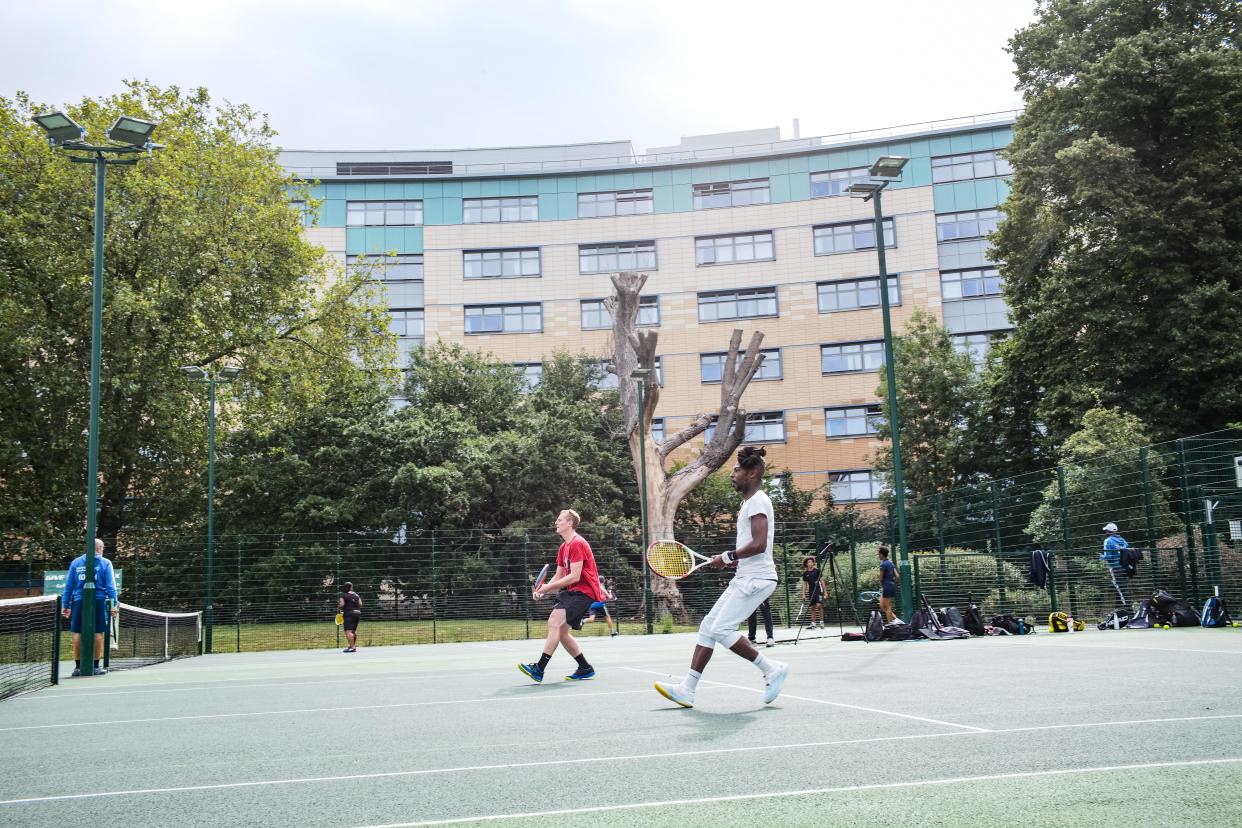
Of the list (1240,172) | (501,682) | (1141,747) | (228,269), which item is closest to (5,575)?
(228,269)

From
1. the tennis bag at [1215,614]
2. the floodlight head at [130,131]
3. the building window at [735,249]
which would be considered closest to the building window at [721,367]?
the building window at [735,249]

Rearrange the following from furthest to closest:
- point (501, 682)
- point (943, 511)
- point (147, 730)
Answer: point (943, 511) < point (501, 682) < point (147, 730)

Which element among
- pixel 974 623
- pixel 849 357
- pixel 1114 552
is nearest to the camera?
pixel 974 623

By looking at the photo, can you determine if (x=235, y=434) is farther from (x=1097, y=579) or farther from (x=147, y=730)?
(x=147, y=730)

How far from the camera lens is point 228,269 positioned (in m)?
32.0

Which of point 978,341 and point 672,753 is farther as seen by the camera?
point 978,341

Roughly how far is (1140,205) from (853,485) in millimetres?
26193

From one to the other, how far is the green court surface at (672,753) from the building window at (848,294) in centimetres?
4338

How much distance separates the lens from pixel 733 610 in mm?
7902

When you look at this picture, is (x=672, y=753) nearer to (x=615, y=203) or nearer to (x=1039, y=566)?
(x=1039, y=566)

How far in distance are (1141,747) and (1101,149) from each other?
26307 millimetres

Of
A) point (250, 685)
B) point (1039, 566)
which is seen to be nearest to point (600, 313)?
point (1039, 566)

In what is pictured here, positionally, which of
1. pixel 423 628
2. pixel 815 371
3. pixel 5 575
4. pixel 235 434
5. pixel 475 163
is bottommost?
pixel 423 628

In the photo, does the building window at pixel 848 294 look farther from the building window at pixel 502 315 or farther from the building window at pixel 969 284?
the building window at pixel 502 315
